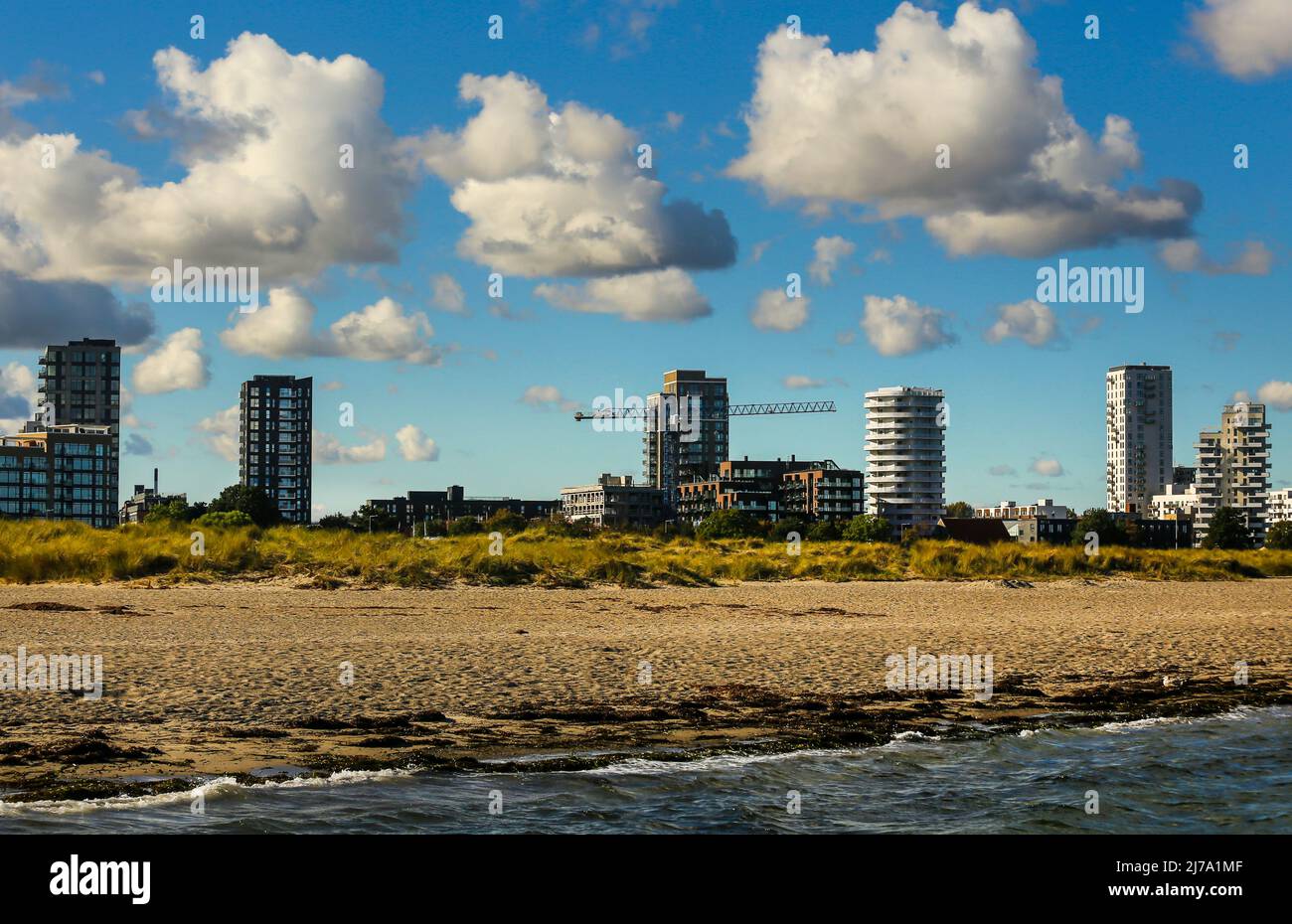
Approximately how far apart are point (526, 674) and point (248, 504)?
71510 millimetres

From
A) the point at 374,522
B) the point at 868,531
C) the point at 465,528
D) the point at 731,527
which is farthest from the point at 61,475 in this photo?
the point at 465,528

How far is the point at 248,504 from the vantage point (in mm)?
87812

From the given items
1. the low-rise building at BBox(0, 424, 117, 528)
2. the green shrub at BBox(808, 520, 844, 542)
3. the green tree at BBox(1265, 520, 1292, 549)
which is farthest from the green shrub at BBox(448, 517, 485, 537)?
the low-rise building at BBox(0, 424, 117, 528)

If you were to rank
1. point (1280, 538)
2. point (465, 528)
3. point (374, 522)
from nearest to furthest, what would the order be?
point (465, 528) → point (374, 522) → point (1280, 538)

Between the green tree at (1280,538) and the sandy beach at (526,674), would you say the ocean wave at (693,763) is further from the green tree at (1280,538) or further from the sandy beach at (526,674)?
the green tree at (1280,538)

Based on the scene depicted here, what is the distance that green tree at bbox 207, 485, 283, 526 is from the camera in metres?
85.3

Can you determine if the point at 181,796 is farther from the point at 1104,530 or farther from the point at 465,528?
the point at 1104,530

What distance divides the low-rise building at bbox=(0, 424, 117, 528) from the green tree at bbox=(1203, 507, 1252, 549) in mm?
133954

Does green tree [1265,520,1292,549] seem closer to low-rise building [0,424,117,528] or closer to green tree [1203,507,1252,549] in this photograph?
green tree [1203,507,1252,549]


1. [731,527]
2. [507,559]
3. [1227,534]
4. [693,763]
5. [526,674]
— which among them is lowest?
[693,763]

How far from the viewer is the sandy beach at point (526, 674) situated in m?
15.1

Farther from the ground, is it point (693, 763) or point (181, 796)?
point (181, 796)

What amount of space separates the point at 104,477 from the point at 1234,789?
18184 centimetres
